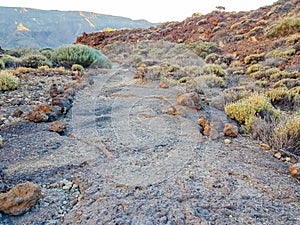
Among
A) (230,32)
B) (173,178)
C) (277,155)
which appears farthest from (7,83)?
(230,32)

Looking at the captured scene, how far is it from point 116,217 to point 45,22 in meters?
87.4

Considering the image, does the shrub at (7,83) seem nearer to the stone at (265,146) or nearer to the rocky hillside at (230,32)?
the stone at (265,146)

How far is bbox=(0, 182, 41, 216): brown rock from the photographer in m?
1.97

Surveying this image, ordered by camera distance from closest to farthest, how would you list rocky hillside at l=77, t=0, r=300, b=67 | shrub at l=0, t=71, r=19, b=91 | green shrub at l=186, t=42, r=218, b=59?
shrub at l=0, t=71, r=19, b=91 → rocky hillside at l=77, t=0, r=300, b=67 → green shrub at l=186, t=42, r=218, b=59

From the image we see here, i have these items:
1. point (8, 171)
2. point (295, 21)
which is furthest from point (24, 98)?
point (295, 21)

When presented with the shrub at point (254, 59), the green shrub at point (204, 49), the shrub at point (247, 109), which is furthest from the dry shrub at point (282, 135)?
the green shrub at point (204, 49)

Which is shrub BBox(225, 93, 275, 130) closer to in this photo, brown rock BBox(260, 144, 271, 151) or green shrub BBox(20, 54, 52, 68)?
brown rock BBox(260, 144, 271, 151)

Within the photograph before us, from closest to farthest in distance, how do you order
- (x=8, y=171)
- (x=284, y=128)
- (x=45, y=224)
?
(x=45, y=224), (x=8, y=171), (x=284, y=128)

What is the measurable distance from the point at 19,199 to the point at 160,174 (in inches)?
51.1

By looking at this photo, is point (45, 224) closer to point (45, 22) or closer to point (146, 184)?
point (146, 184)

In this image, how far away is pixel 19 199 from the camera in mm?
2002

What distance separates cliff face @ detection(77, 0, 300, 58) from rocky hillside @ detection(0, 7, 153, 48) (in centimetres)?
3279

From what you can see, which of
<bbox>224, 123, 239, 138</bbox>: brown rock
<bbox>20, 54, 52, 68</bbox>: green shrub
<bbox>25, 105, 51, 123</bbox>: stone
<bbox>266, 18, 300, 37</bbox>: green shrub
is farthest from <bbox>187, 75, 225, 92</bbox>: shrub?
<bbox>266, 18, 300, 37</bbox>: green shrub

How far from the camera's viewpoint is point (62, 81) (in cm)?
735
